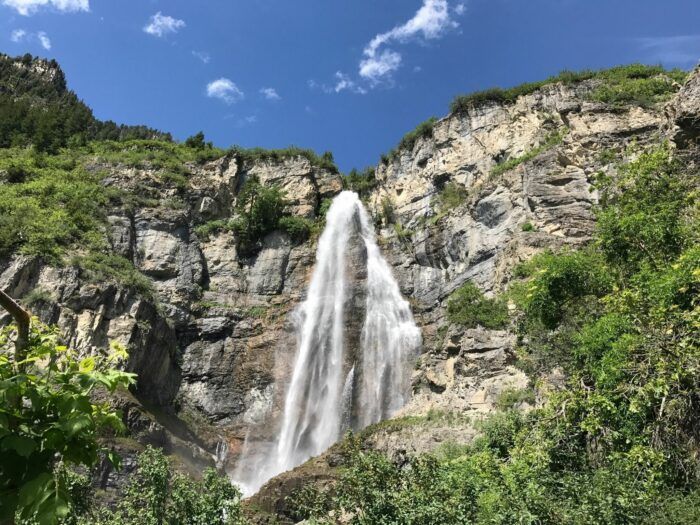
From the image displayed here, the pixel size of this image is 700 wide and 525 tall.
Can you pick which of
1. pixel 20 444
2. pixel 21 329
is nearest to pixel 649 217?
pixel 21 329

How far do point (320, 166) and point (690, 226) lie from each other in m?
34.6

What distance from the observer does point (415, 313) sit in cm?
3325

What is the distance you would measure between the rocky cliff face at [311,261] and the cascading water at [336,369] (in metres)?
0.95

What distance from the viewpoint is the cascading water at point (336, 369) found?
2828 centimetres

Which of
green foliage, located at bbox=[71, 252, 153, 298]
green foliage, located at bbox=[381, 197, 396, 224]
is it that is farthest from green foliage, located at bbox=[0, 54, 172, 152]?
green foliage, located at bbox=[381, 197, 396, 224]

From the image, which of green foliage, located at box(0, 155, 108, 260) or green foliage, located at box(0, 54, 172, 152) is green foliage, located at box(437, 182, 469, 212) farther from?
green foliage, located at box(0, 54, 172, 152)

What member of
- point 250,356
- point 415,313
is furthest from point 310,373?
point 415,313

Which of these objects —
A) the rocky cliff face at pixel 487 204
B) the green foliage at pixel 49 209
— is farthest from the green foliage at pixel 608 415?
the green foliage at pixel 49 209

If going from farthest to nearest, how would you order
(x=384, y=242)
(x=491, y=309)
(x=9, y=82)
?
(x=9, y=82), (x=384, y=242), (x=491, y=309)

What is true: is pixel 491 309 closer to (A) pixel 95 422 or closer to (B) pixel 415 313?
(B) pixel 415 313

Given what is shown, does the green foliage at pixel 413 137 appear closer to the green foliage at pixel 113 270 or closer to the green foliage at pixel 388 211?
the green foliage at pixel 388 211

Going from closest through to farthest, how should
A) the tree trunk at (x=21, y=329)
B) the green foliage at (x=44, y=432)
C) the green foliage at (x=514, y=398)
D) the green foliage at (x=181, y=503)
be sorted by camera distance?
the green foliage at (x=44, y=432) < the tree trunk at (x=21, y=329) < the green foliage at (x=181, y=503) < the green foliage at (x=514, y=398)

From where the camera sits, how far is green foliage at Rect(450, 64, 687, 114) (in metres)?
34.9

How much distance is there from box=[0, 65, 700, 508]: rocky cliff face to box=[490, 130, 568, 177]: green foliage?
0.19m
